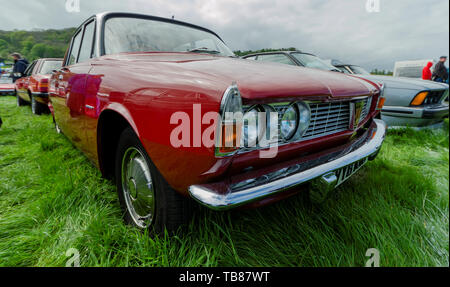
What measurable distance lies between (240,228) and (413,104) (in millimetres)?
3788

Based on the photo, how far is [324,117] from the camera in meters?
1.41

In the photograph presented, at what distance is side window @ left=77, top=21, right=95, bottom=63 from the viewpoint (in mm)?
2072

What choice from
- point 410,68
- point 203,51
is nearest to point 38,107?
point 203,51

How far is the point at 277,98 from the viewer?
1.07 meters

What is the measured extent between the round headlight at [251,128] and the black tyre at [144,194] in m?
0.46

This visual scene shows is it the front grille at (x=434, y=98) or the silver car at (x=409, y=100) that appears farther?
the front grille at (x=434, y=98)

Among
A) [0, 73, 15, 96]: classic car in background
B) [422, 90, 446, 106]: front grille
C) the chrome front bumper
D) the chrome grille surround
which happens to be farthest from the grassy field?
[0, 73, 15, 96]: classic car in background

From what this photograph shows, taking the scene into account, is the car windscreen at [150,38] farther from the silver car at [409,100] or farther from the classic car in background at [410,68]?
the classic car in background at [410,68]

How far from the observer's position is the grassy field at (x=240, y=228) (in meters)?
1.26

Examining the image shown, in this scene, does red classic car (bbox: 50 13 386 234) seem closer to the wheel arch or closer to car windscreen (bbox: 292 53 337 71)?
the wheel arch

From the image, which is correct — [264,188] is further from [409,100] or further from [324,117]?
[409,100]

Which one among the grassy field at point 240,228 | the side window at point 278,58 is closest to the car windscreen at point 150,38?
the grassy field at point 240,228
